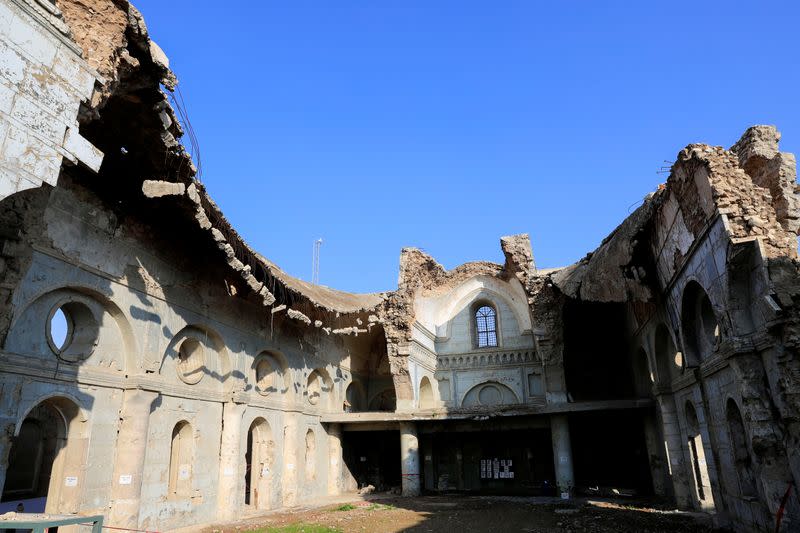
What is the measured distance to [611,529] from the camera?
12.4 m

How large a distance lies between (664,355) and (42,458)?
2287 cm

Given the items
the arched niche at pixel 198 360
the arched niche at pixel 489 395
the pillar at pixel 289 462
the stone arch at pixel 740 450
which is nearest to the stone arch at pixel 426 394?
the arched niche at pixel 489 395

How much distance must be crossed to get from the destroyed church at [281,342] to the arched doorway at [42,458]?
6 cm

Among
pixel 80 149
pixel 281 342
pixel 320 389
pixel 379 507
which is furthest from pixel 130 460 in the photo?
pixel 320 389

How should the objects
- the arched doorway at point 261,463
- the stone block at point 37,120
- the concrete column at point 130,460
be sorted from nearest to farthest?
the stone block at point 37,120, the concrete column at point 130,460, the arched doorway at point 261,463

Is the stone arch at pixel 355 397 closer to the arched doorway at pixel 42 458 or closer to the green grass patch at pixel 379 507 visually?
the green grass patch at pixel 379 507

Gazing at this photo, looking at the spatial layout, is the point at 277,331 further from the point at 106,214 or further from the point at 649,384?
the point at 649,384

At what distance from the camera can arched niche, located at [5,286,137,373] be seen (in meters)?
10.3

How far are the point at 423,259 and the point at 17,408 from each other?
17.4 metres

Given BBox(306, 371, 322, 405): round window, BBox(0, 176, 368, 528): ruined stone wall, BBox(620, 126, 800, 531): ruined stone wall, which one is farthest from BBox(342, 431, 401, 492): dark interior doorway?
BBox(620, 126, 800, 531): ruined stone wall

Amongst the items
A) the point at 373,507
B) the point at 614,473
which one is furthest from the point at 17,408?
the point at 614,473

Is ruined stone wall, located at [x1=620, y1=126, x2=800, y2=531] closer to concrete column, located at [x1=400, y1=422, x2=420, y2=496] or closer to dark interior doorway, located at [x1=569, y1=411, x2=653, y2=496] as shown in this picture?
dark interior doorway, located at [x1=569, y1=411, x2=653, y2=496]

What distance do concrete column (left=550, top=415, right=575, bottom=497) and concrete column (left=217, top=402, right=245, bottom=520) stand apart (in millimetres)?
11447

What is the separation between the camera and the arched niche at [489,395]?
24.6 m
